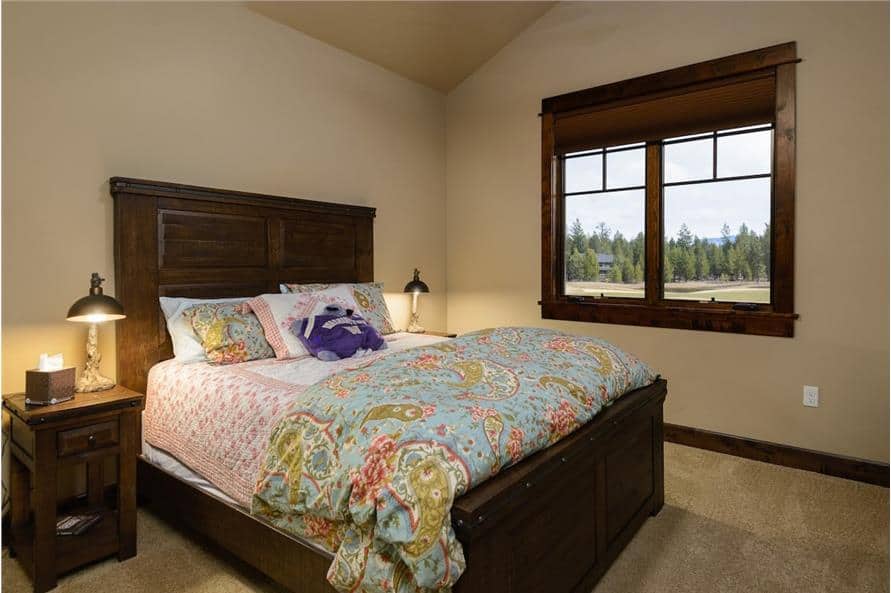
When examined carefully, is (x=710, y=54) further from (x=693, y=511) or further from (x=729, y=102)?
(x=693, y=511)

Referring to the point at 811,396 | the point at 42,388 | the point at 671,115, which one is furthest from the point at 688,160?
the point at 42,388

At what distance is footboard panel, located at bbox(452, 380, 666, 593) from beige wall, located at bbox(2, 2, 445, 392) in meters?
2.22

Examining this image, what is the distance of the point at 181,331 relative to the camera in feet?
8.93

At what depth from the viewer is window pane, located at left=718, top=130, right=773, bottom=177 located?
325 centimetres

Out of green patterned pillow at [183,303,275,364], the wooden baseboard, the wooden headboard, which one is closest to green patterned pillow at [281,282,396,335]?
the wooden headboard

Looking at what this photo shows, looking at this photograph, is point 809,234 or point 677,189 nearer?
point 809,234

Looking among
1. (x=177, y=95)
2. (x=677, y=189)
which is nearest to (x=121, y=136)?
(x=177, y=95)

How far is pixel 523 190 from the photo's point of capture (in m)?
4.25

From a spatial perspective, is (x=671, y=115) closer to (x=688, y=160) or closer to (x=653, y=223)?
(x=688, y=160)

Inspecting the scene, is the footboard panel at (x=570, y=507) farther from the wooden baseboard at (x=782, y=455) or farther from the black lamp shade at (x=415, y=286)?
the black lamp shade at (x=415, y=286)

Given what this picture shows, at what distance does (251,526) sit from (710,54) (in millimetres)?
3535

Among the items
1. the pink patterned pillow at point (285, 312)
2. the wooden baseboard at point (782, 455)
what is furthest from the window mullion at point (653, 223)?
the pink patterned pillow at point (285, 312)

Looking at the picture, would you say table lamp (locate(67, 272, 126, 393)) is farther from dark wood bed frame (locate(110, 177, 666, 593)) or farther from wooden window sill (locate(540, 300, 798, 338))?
wooden window sill (locate(540, 300, 798, 338))

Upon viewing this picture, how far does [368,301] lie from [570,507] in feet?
6.57
